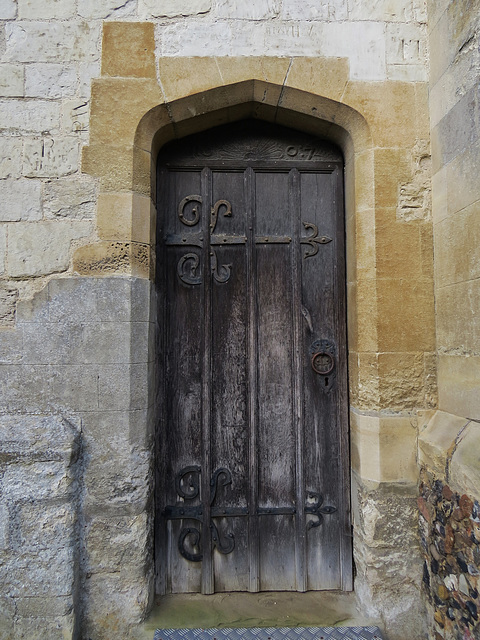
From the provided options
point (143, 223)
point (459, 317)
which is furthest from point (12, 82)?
point (459, 317)

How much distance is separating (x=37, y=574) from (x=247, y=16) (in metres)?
2.85

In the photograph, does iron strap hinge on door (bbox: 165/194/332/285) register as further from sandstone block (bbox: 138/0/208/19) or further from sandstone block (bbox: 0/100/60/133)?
sandstone block (bbox: 138/0/208/19)

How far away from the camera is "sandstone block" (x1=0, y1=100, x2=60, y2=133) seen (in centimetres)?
192

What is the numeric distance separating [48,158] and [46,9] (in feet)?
2.53

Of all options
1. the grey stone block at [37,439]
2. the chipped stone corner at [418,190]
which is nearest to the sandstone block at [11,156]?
the grey stone block at [37,439]

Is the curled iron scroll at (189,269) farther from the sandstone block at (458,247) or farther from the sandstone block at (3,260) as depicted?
the sandstone block at (458,247)

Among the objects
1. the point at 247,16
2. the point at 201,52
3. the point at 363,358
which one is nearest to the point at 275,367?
the point at 363,358

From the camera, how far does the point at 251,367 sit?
2.15m

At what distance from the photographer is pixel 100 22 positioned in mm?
1962

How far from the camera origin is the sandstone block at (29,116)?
6.31 feet

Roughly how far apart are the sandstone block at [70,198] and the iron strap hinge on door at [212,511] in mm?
1444

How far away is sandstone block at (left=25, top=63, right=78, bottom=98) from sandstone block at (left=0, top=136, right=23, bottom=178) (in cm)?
25

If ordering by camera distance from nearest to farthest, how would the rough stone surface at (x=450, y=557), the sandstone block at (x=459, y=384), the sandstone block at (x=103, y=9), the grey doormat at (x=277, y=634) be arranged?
the rough stone surface at (x=450, y=557) < the sandstone block at (x=459, y=384) < the grey doormat at (x=277, y=634) < the sandstone block at (x=103, y=9)

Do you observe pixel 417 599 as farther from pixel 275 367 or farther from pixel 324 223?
pixel 324 223
